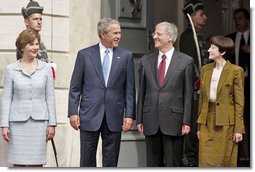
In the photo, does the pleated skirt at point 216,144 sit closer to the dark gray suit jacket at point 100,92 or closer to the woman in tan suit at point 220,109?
the woman in tan suit at point 220,109

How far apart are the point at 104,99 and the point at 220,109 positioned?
1200 millimetres

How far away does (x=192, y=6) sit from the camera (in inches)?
519

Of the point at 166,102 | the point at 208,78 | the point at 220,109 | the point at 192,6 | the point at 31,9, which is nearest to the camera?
the point at 166,102

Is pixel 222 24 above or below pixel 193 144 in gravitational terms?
above

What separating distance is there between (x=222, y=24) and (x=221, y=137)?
4.55 meters

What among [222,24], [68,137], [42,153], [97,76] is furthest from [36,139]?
[222,24]

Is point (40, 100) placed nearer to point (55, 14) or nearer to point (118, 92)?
point (118, 92)

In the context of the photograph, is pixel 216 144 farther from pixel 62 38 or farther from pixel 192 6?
pixel 192 6

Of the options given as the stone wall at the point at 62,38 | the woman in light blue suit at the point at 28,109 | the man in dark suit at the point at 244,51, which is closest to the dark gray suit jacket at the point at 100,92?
the woman in light blue suit at the point at 28,109

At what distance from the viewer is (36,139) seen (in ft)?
34.9

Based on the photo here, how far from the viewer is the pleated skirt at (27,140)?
34.9 feet

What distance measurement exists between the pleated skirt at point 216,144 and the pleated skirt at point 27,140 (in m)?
1.74

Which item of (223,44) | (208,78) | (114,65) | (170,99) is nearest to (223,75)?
(208,78)

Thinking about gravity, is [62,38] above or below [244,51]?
above
